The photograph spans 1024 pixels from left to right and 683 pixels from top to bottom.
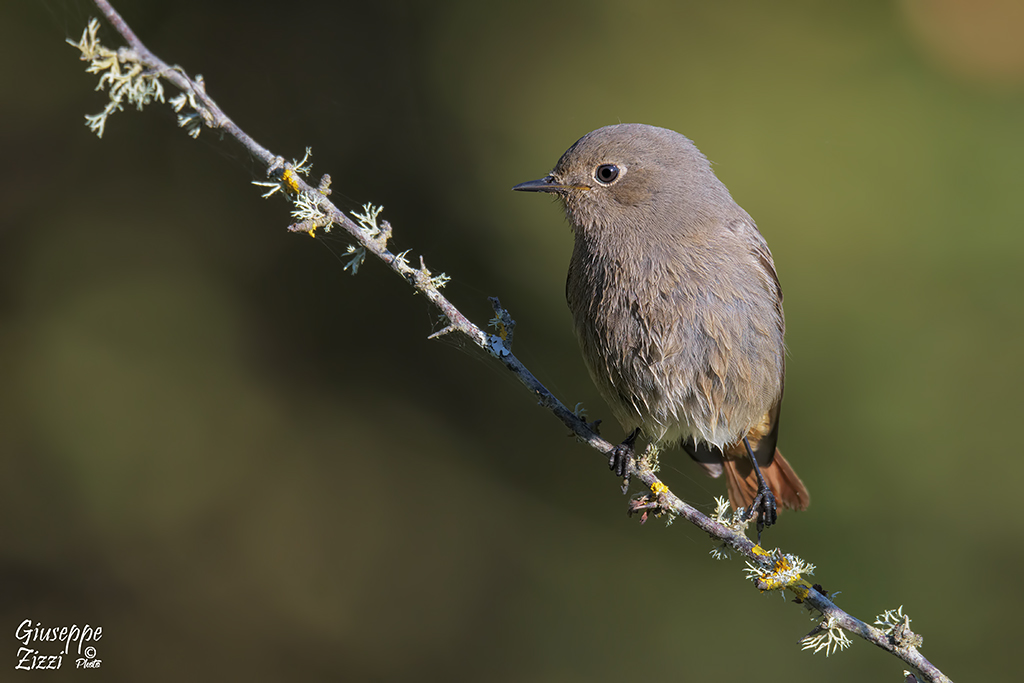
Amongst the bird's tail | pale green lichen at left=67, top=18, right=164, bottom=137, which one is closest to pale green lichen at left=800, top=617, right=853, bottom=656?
the bird's tail

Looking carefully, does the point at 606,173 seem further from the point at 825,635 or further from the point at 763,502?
the point at 825,635

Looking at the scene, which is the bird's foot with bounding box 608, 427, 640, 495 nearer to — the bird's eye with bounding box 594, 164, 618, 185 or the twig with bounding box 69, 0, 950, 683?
the twig with bounding box 69, 0, 950, 683

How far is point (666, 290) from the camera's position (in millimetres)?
2793

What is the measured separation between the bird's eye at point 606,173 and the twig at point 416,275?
2.82 feet

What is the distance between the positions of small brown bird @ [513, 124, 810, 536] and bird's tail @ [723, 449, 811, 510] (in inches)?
16.9

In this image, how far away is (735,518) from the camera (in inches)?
87.9

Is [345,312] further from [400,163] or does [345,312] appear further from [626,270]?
[626,270]

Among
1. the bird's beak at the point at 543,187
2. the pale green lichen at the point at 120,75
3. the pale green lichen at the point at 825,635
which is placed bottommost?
the pale green lichen at the point at 825,635

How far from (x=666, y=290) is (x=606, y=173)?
1.82ft

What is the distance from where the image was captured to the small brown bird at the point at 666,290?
2.81m

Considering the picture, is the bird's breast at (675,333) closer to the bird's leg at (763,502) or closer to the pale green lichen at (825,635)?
the bird's leg at (763,502)

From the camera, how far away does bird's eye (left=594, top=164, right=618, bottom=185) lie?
9.84 feet

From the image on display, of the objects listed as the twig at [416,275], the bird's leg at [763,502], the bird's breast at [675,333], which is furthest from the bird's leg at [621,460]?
the bird's leg at [763,502]

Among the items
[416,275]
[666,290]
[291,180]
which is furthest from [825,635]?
[291,180]
